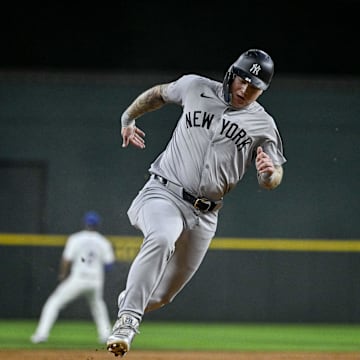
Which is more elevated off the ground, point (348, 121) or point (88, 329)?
point (348, 121)

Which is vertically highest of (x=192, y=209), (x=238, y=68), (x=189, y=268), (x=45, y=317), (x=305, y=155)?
(x=238, y=68)

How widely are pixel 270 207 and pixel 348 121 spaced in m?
1.71

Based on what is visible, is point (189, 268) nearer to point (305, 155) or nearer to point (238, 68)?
point (238, 68)

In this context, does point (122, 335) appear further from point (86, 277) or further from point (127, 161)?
point (127, 161)

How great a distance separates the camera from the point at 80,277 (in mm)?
11219

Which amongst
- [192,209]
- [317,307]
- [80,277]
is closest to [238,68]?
[192,209]

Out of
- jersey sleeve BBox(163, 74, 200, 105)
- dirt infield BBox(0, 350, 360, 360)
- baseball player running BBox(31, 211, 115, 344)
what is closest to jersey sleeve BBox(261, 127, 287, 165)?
jersey sleeve BBox(163, 74, 200, 105)

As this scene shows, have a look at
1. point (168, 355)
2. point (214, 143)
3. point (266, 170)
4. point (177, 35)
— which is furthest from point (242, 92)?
point (177, 35)

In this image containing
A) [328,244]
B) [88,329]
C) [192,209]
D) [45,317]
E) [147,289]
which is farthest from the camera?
[328,244]

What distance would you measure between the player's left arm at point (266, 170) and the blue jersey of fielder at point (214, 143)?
0.18 metres

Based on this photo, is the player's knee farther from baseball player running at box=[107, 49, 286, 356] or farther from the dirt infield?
the dirt infield

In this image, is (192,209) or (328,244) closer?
(192,209)

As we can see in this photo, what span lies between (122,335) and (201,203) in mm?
954

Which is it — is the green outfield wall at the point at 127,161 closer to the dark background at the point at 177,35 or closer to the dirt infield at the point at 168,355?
the dark background at the point at 177,35
